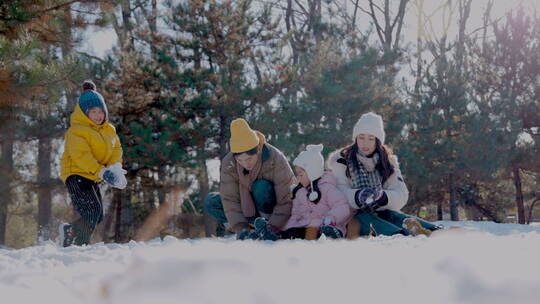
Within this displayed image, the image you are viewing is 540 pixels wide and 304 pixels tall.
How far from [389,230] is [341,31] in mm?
10625

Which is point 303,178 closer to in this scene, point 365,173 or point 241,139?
point 365,173

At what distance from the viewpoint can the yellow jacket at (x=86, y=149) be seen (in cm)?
Result: 377

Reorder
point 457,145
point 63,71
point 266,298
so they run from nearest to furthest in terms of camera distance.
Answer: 1. point 266,298
2. point 63,71
3. point 457,145

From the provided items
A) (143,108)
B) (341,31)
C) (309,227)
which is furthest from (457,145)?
(309,227)

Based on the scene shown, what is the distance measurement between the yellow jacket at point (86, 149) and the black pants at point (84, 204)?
51mm

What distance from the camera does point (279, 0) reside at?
16.3 metres

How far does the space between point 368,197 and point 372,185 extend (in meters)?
0.32

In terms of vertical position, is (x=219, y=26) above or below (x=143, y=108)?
above

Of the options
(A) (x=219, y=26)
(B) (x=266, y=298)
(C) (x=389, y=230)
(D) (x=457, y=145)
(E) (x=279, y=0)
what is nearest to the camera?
(B) (x=266, y=298)

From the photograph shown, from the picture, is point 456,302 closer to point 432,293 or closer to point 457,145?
point 432,293

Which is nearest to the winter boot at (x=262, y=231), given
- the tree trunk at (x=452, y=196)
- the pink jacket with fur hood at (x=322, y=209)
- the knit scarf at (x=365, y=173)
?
the pink jacket with fur hood at (x=322, y=209)

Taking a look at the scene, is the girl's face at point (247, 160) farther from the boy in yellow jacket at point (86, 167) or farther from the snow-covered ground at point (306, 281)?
the snow-covered ground at point (306, 281)

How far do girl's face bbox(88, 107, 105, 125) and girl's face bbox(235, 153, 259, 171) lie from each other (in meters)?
1.07

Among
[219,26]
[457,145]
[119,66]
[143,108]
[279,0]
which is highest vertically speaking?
[279,0]
